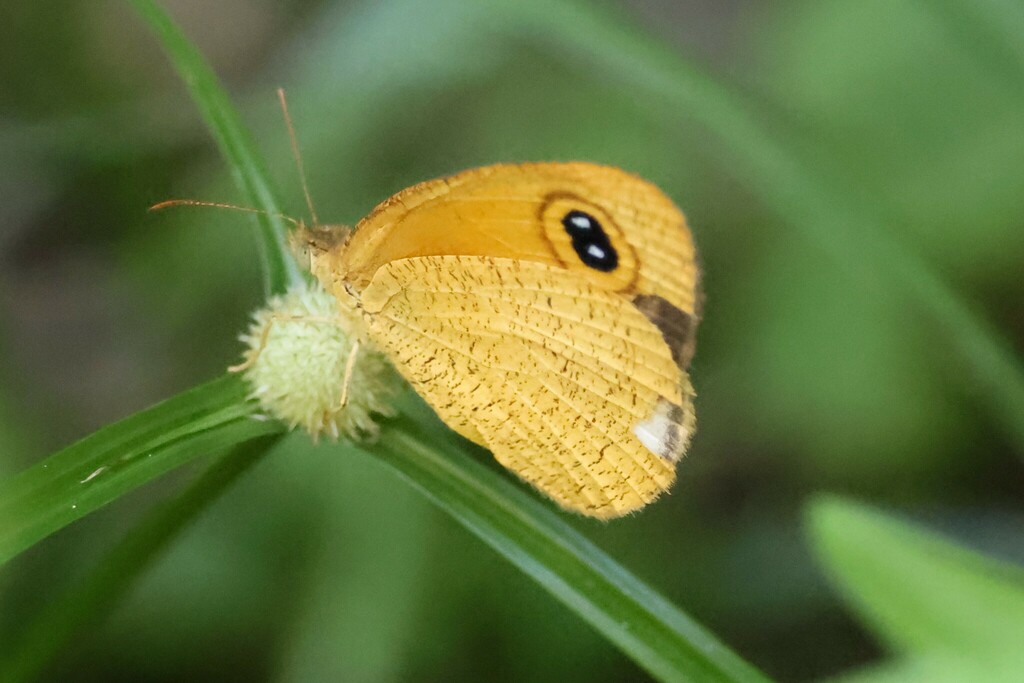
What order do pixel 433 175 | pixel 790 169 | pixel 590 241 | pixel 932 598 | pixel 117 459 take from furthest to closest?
1. pixel 433 175
2. pixel 790 169
3. pixel 590 241
4. pixel 117 459
5. pixel 932 598

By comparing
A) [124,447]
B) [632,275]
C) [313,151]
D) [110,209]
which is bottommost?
[124,447]

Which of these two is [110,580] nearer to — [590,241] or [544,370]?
[544,370]

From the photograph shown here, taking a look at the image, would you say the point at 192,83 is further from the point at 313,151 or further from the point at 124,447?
the point at 313,151

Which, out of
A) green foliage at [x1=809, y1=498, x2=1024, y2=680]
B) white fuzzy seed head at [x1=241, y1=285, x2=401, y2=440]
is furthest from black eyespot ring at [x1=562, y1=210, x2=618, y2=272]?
green foliage at [x1=809, y1=498, x2=1024, y2=680]

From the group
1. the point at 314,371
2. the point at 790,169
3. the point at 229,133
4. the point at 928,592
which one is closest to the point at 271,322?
the point at 314,371

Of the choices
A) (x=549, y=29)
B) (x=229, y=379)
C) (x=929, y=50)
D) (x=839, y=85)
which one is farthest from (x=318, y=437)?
(x=929, y=50)
